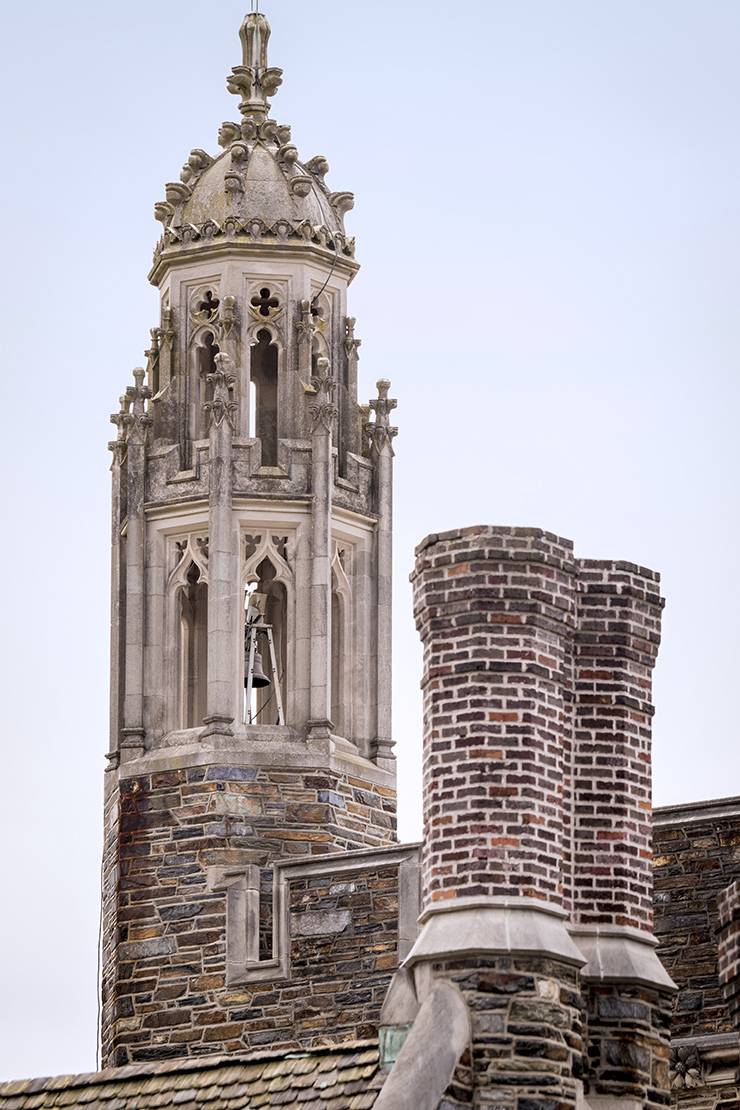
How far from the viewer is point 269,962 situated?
31.4 m

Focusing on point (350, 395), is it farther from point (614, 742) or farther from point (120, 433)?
point (614, 742)

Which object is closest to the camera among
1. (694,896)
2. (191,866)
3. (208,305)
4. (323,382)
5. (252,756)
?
(694,896)

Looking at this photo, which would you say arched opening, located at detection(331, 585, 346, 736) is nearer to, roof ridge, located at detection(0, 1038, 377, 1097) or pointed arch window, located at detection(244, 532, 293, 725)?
pointed arch window, located at detection(244, 532, 293, 725)

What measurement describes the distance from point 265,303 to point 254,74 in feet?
8.56

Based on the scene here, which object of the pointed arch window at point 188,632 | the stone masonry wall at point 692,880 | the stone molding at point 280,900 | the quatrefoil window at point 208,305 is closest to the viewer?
the stone masonry wall at point 692,880

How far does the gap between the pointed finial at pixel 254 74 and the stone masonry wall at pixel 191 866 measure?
6181 millimetres

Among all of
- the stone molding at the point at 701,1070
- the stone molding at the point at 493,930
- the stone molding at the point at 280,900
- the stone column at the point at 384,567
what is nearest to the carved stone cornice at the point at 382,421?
the stone column at the point at 384,567

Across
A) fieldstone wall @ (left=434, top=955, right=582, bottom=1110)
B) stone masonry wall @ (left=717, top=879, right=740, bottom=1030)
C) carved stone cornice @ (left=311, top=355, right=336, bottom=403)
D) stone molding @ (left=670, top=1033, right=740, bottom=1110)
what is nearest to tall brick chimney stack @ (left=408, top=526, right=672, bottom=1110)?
fieldstone wall @ (left=434, top=955, right=582, bottom=1110)

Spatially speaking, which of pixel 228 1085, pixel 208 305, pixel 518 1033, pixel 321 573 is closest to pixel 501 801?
pixel 518 1033

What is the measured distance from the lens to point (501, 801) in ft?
69.0

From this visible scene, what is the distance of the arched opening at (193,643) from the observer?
1320 inches

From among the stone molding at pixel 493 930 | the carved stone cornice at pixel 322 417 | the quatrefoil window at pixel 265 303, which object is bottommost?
the stone molding at pixel 493 930

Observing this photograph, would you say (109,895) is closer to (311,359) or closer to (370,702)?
(370,702)

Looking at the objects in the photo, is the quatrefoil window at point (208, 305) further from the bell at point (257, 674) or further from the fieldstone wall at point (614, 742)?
the fieldstone wall at point (614, 742)
